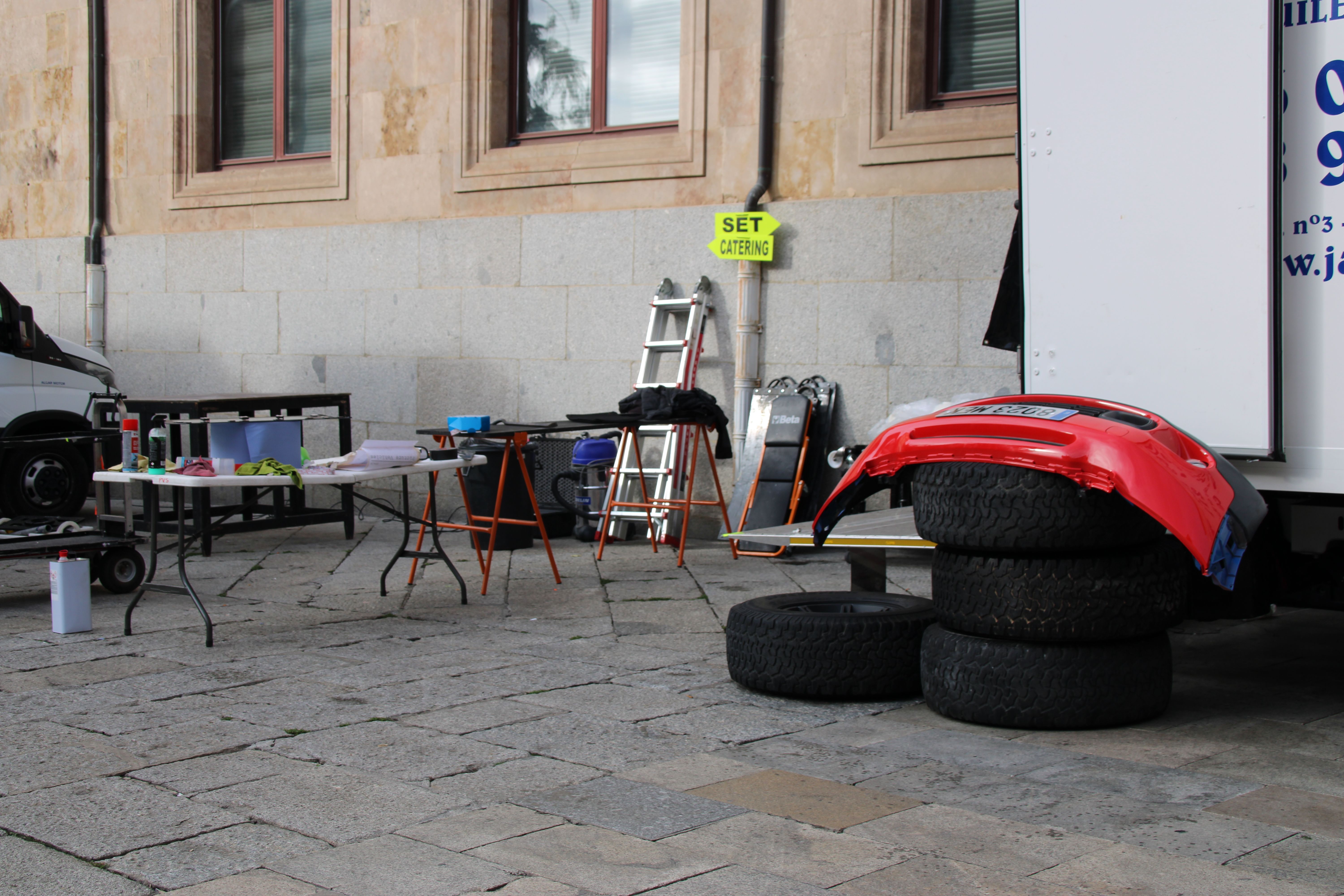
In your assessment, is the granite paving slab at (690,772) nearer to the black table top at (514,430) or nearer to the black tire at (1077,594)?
the black tire at (1077,594)

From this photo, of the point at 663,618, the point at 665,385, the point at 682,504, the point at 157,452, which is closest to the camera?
the point at 157,452

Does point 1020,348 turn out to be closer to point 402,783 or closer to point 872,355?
point 402,783

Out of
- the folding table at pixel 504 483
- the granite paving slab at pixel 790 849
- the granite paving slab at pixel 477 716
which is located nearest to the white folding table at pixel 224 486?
the folding table at pixel 504 483

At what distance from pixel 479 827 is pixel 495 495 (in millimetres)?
5402

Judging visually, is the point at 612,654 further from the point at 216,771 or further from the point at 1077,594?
the point at 1077,594

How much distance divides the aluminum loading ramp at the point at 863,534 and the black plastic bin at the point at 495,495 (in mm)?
2966

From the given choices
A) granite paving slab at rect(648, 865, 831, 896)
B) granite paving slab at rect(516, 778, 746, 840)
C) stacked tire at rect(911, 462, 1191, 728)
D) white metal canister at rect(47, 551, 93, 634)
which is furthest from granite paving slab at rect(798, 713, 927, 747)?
white metal canister at rect(47, 551, 93, 634)

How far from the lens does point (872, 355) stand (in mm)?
8727

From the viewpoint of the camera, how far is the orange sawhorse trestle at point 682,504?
8227mm

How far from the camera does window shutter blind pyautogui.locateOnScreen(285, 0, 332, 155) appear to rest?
38.3 feet

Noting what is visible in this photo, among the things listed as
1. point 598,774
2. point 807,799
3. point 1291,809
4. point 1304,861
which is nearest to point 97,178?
point 598,774

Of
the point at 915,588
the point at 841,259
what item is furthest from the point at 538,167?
the point at 915,588

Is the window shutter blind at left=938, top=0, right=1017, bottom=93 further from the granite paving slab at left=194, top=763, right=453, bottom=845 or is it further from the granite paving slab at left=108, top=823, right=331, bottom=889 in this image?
the granite paving slab at left=108, top=823, right=331, bottom=889

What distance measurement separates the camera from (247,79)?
1226 cm
